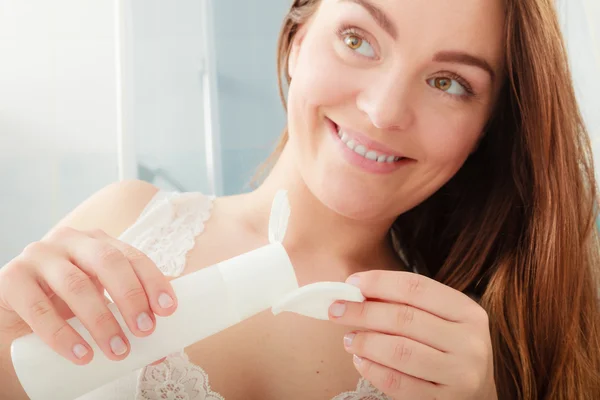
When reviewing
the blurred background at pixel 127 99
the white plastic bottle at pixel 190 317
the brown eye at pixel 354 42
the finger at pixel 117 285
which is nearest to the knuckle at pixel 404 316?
the white plastic bottle at pixel 190 317

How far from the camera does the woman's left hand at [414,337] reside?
18.0 inches

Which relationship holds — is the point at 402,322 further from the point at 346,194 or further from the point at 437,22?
the point at 437,22

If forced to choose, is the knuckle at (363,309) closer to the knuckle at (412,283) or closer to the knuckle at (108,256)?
the knuckle at (412,283)

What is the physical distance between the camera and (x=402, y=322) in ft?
1.52

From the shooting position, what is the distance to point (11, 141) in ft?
3.84

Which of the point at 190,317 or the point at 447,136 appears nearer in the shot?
the point at 190,317

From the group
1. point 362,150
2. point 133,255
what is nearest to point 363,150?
point 362,150

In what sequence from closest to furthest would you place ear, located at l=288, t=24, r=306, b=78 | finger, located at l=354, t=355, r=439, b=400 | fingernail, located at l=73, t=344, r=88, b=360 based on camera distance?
fingernail, located at l=73, t=344, r=88, b=360, finger, located at l=354, t=355, r=439, b=400, ear, located at l=288, t=24, r=306, b=78

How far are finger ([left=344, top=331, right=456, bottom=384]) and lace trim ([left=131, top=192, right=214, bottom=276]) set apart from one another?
28 centimetres

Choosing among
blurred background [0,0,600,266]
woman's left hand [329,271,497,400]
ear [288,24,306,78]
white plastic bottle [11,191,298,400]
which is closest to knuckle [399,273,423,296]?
woman's left hand [329,271,497,400]

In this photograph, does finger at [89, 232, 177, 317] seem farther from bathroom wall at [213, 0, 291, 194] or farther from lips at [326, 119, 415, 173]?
bathroom wall at [213, 0, 291, 194]

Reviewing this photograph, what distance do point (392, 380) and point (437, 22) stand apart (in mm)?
366

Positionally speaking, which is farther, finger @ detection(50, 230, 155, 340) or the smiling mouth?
the smiling mouth

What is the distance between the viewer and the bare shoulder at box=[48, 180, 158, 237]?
73 cm
